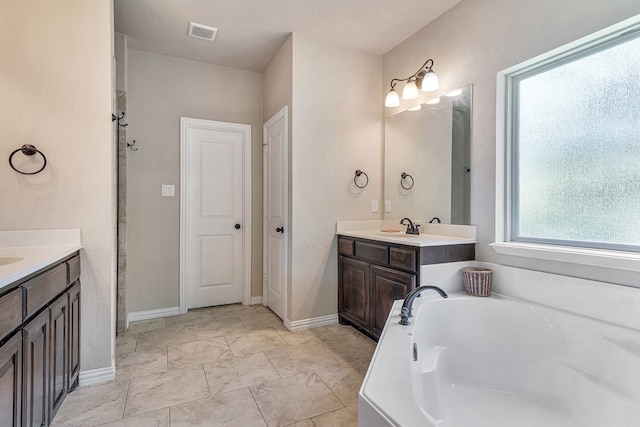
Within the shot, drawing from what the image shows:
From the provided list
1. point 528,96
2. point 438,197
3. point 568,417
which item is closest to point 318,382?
point 568,417

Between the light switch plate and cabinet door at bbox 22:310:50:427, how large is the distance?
1.93m

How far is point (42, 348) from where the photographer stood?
1399mm

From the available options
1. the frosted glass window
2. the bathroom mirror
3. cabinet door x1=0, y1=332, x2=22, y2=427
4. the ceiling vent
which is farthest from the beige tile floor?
the ceiling vent

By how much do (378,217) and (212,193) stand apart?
1.77 meters

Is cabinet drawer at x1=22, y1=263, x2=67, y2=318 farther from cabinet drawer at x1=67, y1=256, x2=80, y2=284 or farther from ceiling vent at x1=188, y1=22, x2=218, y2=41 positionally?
ceiling vent at x1=188, y1=22, x2=218, y2=41

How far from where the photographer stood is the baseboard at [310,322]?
2.88 metres

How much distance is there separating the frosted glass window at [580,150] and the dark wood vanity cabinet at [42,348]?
2.58m

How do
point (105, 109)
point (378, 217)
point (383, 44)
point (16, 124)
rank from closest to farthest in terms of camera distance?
point (16, 124) < point (105, 109) < point (383, 44) < point (378, 217)

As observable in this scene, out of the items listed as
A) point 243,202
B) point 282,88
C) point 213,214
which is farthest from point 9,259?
point 282,88

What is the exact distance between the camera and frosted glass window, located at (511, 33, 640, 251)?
62.9 inches

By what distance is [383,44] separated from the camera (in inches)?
119

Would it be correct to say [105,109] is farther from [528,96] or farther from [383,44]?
[528,96]

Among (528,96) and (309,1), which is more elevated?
(309,1)

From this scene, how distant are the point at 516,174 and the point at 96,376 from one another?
2944 mm
